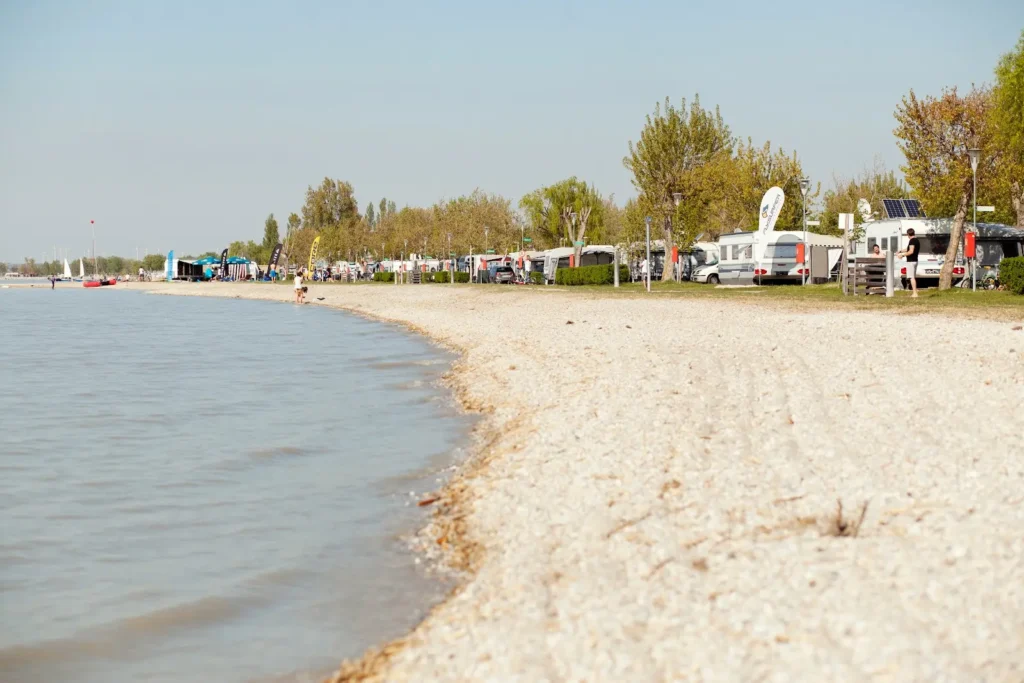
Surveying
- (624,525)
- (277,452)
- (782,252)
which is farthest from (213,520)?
(782,252)


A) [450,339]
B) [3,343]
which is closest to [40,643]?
[450,339]

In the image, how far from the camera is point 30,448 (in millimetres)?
10562

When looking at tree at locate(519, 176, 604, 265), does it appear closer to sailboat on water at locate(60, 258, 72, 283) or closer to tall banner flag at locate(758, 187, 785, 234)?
tall banner flag at locate(758, 187, 785, 234)

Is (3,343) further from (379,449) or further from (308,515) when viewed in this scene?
(308,515)

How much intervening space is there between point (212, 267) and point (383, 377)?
315ft

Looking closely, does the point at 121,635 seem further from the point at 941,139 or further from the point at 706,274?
the point at 706,274

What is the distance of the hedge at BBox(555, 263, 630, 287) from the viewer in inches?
1742

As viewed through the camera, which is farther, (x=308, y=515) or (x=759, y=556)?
(x=308, y=515)

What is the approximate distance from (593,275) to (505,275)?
13.2 m

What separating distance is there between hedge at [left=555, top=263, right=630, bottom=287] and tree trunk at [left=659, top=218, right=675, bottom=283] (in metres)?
1.78

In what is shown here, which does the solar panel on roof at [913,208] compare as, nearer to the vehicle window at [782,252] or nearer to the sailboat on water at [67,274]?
the vehicle window at [782,252]

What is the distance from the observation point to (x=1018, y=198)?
125ft

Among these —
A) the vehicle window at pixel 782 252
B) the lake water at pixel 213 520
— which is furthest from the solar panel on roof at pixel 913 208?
the lake water at pixel 213 520

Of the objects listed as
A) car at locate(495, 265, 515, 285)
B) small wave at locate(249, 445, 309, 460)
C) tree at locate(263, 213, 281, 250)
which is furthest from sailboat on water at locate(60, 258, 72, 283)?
small wave at locate(249, 445, 309, 460)
